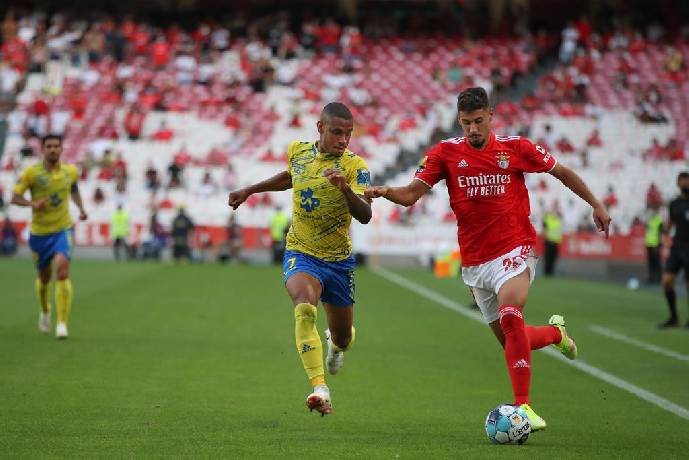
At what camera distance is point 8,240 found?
38.8 metres

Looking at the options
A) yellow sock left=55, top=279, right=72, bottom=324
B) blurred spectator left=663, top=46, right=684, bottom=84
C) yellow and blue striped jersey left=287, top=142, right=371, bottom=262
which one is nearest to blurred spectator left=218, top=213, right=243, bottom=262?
blurred spectator left=663, top=46, right=684, bottom=84

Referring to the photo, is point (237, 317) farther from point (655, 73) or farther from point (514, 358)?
point (655, 73)

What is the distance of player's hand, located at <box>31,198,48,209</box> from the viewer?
14.4 m

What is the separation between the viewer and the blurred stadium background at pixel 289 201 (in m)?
9.02

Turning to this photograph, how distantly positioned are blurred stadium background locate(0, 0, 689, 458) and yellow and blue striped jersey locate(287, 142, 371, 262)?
129 centimetres

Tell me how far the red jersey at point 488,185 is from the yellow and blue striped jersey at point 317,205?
Answer: 0.70 metres

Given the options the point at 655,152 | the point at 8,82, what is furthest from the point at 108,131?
the point at 655,152

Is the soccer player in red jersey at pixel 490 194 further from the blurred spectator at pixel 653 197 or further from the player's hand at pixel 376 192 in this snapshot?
the blurred spectator at pixel 653 197

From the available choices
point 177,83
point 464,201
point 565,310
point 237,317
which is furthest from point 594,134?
point 464,201

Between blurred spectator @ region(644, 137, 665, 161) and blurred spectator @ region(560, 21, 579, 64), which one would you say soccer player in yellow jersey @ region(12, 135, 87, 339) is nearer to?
blurred spectator @ region(644, 137, 665, 161)

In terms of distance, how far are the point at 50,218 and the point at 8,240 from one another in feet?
82.2

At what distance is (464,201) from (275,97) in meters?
38.1

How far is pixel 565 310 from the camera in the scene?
21.6 m

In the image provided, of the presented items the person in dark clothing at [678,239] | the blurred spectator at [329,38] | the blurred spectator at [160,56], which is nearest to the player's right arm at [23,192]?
the person in dark clothing at [678,239]
